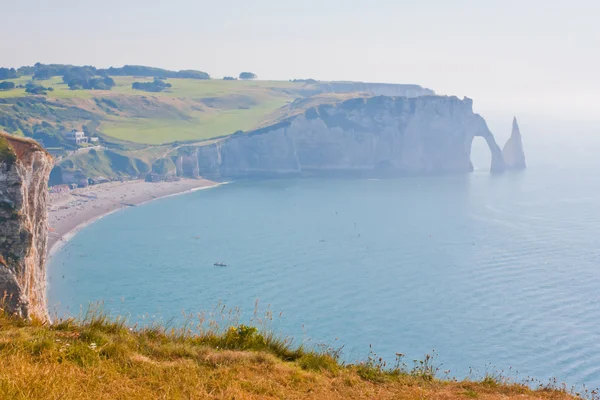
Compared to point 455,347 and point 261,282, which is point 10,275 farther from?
point 261,282

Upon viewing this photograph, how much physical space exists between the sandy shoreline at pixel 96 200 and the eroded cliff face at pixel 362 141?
16.9 m

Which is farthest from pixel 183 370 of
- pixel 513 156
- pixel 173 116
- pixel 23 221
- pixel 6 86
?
pixel 6 86

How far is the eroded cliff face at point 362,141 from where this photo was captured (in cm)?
14662

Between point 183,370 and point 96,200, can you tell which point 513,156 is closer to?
point 96,200

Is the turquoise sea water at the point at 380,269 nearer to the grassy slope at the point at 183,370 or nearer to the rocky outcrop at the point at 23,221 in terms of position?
the rocky outcrop at the point at 23,221

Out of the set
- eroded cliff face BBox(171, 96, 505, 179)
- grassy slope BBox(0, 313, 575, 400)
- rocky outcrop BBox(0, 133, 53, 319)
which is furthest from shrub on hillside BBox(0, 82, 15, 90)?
grassy slope BBox(0, 313, 575, 400)

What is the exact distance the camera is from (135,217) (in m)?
101

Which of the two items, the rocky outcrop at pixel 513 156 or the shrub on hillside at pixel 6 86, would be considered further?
the shrub on hillside at pixel 6 86

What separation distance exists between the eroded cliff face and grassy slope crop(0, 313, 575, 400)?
136598mm

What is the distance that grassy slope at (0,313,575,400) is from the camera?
729 cm

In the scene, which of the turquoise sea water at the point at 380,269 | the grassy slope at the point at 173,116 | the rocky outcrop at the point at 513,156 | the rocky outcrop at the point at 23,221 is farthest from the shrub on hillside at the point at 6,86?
the rocky outcrop at the point at 23,221

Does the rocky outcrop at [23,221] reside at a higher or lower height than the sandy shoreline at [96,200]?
higher

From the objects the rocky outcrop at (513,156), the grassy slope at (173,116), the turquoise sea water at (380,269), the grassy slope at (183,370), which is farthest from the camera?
the rocky outcrop at (513,156)

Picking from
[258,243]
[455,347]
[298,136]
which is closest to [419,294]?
[455,347]
